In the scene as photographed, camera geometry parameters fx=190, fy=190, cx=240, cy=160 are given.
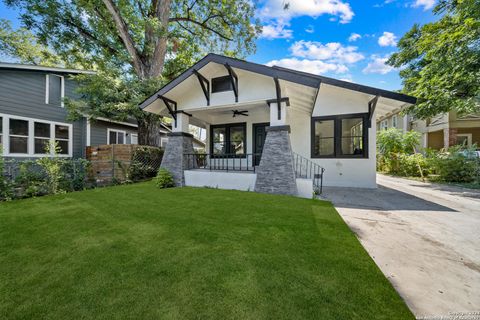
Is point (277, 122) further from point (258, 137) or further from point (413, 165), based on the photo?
point (413, 165)

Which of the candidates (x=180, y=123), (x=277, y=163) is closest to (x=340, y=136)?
(x=277, y=163)

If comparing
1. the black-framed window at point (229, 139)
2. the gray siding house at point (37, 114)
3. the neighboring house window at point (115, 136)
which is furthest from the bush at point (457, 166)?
the neighboring house window at point (115, 136)

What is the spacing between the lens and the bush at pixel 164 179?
7129 millimetres

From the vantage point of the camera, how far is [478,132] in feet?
49.4

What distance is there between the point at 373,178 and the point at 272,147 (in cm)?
457

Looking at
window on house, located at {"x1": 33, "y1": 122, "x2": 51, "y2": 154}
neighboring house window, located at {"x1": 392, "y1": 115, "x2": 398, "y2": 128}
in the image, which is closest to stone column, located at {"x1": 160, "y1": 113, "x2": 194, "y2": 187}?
window on house, located at {"x1": 33, "y1": 122, "x2": 51, "y2": 154}

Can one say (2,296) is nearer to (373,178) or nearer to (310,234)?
(310,234)

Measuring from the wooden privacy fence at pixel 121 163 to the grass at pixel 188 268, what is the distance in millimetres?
4476

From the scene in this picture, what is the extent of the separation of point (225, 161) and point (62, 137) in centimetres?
887

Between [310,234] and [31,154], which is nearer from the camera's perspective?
[310,234]

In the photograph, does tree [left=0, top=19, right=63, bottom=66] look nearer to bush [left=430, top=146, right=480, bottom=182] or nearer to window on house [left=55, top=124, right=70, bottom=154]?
window on house [left=55, top=124, right=70, bottom=154]

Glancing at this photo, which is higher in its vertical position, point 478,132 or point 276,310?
point 478,132

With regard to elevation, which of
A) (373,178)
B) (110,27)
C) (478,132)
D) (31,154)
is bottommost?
(373,178)

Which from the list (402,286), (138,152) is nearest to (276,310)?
(402,286)
